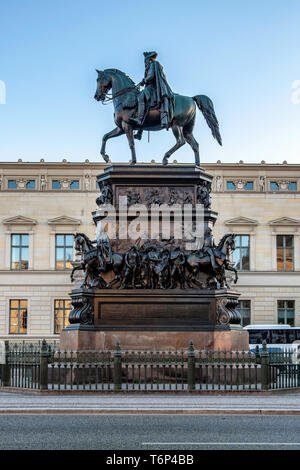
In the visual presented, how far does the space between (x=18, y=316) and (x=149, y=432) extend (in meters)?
59.9

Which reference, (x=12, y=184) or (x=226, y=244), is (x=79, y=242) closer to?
Result: (x=226, y=244)

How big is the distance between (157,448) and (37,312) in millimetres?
61524

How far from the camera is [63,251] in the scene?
7200 centimetres

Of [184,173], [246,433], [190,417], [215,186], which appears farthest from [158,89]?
[215,186]

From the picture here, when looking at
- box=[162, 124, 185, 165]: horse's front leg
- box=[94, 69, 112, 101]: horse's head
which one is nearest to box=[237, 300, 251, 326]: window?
box=[162, 124, 185, 165]: horse's front leg

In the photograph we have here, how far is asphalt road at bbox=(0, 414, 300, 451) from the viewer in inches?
463

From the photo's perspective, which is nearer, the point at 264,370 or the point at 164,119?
the point at 264,370

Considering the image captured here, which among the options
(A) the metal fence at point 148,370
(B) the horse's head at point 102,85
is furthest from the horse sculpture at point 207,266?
(B) the horse's head at point 102,85

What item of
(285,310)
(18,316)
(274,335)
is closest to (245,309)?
(285,310)

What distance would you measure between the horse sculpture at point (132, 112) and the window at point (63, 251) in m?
45.7

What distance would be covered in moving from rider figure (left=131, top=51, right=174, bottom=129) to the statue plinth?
348cm

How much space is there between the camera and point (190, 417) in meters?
15.9

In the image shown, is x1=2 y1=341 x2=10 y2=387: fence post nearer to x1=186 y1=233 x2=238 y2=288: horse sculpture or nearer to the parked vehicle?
x1=186 y1=233 x2=238 y2=288: horse sculpture

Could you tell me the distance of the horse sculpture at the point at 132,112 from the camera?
86.1 ft
